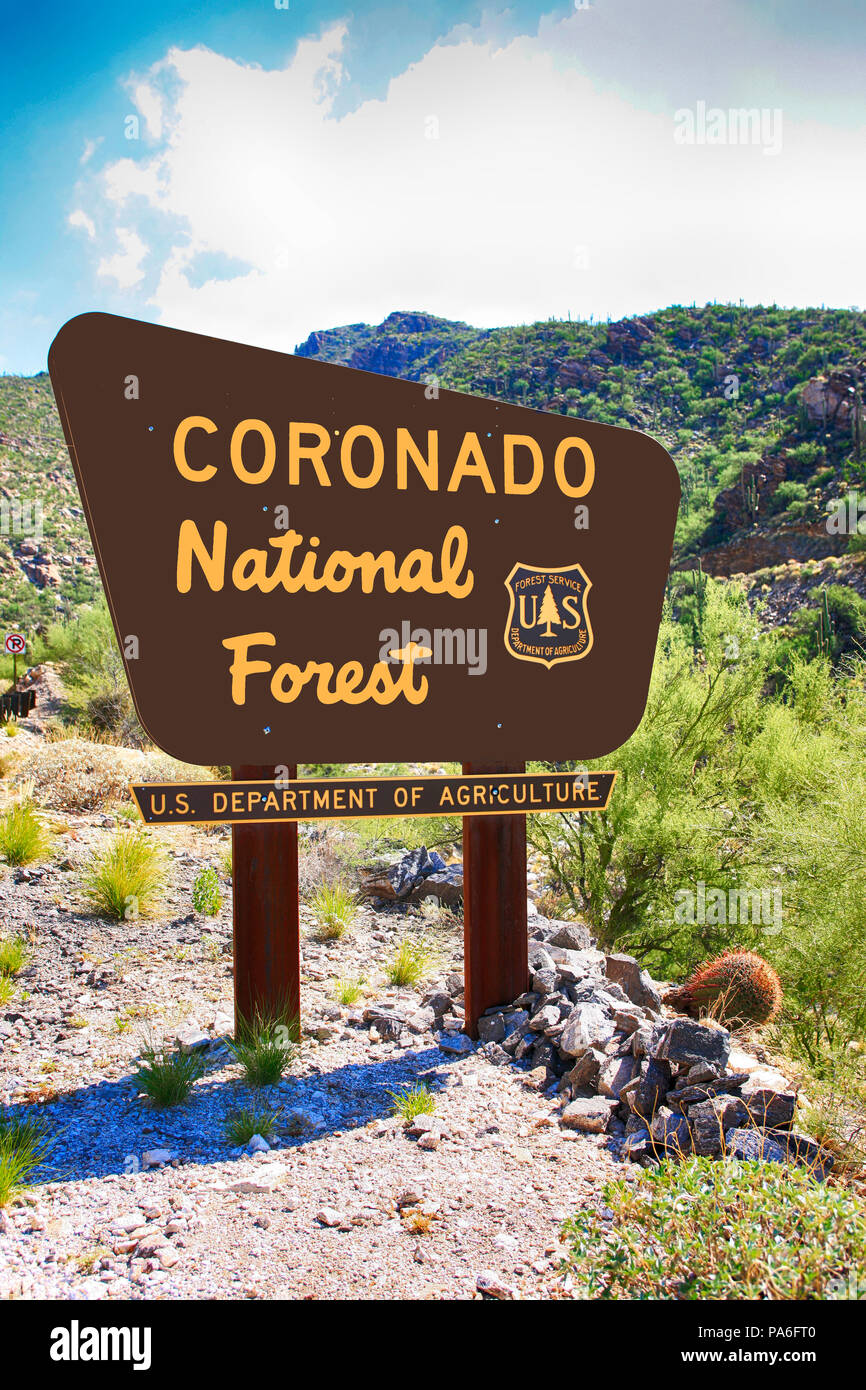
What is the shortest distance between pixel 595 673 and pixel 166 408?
2778mm

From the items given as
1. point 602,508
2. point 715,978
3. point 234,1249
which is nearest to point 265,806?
point 234,1249

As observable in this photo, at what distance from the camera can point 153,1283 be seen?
272 centimetres

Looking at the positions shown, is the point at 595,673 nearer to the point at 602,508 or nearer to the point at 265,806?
the point at 602,508

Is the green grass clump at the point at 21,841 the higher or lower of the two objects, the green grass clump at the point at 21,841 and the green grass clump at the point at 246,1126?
the higher

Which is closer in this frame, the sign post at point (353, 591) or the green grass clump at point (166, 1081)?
the green grass clump at point (166, 1081)

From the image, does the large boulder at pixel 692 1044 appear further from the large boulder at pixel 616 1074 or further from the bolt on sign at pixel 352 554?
the bolt on sign at pixel 352 554

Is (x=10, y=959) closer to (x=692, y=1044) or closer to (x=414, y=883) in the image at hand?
(x=414, y=883)

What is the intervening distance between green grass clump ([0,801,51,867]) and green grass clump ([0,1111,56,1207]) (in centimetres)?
327

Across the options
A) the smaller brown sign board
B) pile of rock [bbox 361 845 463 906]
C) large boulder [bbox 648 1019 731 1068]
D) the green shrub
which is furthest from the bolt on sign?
the green shrub

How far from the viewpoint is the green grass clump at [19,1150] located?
323 centimetres

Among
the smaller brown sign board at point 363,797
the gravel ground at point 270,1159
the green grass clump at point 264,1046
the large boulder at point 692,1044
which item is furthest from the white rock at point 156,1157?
the large boulder at point 692,1044

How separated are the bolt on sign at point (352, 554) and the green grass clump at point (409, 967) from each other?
6.16 ft

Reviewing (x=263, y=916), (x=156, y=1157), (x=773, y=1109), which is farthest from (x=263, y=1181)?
(x=773, y=1109)

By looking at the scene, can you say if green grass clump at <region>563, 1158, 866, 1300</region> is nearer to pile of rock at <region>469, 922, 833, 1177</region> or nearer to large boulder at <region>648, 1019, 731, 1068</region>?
pile of rock at <region>469, 922, 833, 1177</region>
